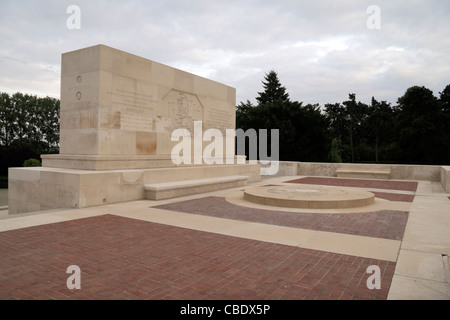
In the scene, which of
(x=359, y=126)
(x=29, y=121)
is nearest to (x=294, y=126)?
(x=359, y=126)

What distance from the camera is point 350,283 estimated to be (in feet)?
12.2

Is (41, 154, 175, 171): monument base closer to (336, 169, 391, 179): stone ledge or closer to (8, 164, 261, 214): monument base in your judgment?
(8, 164, 261, 214): monument base

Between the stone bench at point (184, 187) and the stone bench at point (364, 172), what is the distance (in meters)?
8.18

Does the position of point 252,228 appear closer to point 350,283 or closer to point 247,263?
point 247,263

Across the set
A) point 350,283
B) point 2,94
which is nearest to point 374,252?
point 350,283

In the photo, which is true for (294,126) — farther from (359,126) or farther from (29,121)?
(29,121)

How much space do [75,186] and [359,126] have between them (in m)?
60.8

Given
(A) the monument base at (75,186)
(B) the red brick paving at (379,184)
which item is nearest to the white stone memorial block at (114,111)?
(A) the monument base at (75,186)

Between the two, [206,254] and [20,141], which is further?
[20,141]

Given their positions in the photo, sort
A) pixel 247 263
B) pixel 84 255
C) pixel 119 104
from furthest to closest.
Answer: pixel 119 104, pixel 84 255, pixel 247 263

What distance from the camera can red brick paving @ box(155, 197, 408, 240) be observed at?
6.37m

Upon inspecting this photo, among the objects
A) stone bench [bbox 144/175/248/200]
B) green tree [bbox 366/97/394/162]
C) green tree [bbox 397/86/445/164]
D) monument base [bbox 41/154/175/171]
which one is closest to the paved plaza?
stone bench [bbox 144/175/248/200]

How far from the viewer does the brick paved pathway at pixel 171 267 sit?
11.4 feet
